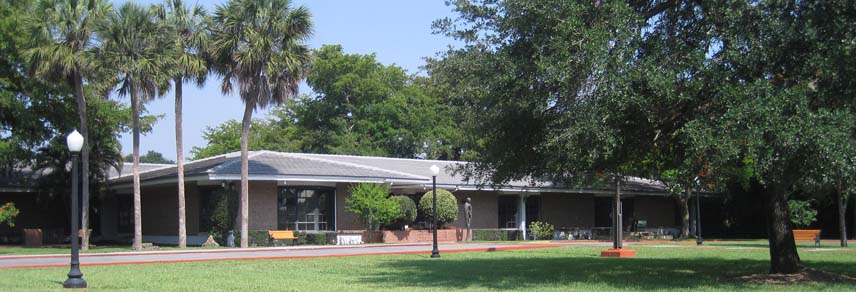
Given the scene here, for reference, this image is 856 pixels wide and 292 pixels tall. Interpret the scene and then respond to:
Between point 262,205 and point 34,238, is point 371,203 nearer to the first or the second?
point 262,205

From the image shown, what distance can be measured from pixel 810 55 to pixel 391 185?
2694cm

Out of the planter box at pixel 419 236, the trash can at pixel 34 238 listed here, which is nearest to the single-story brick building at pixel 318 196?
the planter box at pixel 419 236

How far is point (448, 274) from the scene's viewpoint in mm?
18828

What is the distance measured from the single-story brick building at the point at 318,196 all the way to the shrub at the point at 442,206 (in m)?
0.93

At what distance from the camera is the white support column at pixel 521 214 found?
142 feet

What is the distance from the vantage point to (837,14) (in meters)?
13.7

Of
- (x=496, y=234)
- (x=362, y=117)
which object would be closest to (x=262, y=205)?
(x=496, y=234)

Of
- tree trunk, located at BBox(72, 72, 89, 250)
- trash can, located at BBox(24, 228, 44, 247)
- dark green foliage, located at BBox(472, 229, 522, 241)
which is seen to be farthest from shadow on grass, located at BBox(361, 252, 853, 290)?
trash can, located at BBox(24, 228, 44, 247)

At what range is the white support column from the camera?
142 ft

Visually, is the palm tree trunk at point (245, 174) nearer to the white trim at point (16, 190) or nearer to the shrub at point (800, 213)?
the white trim at point (16, 190)

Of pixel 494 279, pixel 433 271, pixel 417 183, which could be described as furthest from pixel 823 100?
pixel 417 183

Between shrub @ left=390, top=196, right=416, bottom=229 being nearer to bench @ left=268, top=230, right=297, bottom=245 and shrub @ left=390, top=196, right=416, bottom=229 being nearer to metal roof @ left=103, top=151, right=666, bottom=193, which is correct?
metal roof @ left=103, top=151, right=666, bottom=193

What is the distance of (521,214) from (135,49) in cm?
2005

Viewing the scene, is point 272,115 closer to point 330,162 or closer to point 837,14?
point 330,162
